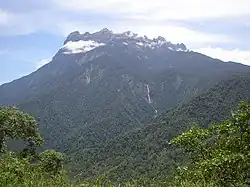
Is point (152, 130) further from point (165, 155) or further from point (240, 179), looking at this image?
point (240, 179)

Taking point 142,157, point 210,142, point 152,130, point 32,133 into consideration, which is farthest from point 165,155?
point 210,142

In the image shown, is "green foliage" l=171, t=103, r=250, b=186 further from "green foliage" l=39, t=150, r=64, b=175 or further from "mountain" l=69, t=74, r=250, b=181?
"mountain" l=69, t=74, r=250, b=181

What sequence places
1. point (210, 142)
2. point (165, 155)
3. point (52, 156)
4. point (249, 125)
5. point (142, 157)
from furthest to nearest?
point (142, 157) → point (165, 155) → point (52, 156) → point (210, 142) → point (249, 125)

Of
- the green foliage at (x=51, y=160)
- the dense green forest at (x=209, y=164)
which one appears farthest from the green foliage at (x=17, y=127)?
the dense green forest at (x=209, y=164)

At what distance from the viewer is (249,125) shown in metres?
7.87

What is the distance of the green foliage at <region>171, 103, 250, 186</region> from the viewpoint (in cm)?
714

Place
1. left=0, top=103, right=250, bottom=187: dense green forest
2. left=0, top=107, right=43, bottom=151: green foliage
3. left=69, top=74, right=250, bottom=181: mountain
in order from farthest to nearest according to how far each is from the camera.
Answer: left=69, top=74, right=250, bottom=181: mountain
left=0, top=107, right=43, bottom=151: green foliage
left=0, top=103, right=250, bottom=187: dense green forest

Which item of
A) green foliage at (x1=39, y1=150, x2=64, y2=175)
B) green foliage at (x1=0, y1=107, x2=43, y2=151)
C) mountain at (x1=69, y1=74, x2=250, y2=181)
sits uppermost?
green foliage at (x1=0, y1=107, x2=43, y2=151)

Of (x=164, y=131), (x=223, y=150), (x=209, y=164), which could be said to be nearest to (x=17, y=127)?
(x=223, y=150)

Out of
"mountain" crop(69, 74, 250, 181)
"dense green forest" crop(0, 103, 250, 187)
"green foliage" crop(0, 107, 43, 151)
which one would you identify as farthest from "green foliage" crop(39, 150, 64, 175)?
"mountain" crop(69, 74, 250, 181)

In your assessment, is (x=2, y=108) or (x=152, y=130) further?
(x=152, y=130)

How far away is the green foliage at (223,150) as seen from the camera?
7141 mm

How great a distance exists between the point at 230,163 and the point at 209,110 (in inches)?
5779

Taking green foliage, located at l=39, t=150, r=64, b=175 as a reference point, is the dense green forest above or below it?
above
